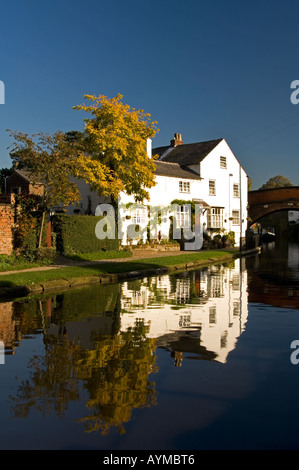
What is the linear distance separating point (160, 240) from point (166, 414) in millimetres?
35230

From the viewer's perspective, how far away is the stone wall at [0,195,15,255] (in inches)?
902

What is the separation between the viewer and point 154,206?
134 ft

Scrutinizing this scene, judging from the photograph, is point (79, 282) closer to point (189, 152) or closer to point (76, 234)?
point (76, 234)

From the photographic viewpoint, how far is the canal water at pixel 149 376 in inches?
187

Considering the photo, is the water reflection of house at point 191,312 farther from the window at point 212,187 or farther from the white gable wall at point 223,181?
the window at point 212,187

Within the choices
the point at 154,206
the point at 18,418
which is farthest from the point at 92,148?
the point at 18,418

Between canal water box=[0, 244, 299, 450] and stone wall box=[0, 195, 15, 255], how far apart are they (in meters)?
10.6

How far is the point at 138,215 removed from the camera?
1524 inches

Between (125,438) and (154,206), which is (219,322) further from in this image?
(154,206)

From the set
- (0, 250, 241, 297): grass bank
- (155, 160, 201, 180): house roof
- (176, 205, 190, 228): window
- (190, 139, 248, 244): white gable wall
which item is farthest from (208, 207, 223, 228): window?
(0, 250, 241, 297): grass bank

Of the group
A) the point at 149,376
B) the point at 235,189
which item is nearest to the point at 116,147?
the point at 235,189

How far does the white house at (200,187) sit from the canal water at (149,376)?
87.7ft

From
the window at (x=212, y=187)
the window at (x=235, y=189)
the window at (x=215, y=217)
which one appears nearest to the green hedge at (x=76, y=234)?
the window at (x=215, y=217)

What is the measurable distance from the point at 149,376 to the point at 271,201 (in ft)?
156
